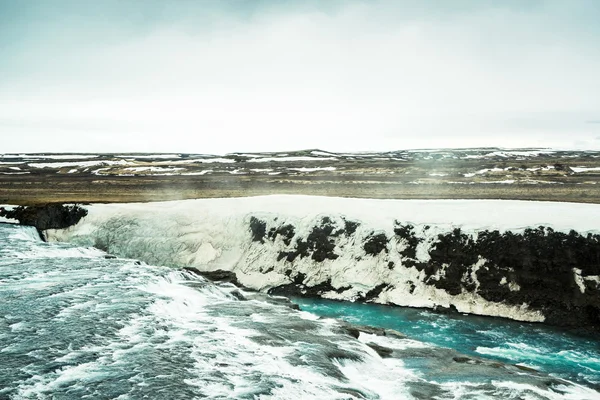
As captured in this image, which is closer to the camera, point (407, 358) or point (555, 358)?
point (407, 358)

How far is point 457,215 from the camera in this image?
117 feet

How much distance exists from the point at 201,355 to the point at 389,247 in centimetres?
2117

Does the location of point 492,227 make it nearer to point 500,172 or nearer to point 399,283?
point 399,283

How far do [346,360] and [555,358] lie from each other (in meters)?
12.2

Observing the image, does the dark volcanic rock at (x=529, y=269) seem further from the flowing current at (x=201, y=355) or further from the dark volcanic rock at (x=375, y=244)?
the flowing current at (x=201, y=355)

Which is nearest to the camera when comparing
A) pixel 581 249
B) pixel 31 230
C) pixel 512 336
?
pixel 512 336

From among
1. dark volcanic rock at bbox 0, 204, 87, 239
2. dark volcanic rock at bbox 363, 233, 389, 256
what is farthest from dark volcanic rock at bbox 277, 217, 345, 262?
dark volcanic rock at bbox 0, 204, 87, 239

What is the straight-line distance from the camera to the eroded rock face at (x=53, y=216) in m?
46.1

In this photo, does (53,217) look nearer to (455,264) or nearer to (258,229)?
(258,229)

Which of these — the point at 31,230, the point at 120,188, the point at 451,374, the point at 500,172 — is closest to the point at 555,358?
the point at 451,374

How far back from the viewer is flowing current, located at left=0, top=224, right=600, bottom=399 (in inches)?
556

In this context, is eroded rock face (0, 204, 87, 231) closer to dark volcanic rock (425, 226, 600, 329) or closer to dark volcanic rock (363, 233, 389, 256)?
dark volcanic rock (363, 233, 389, 256)

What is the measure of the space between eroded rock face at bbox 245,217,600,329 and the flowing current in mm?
9159

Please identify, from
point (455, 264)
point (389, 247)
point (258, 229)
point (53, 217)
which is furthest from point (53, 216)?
point (455, 264)
